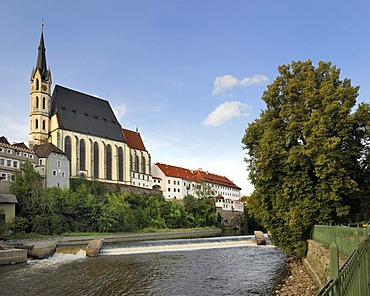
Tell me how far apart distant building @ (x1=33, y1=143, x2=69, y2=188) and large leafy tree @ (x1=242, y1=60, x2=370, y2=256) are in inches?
2043

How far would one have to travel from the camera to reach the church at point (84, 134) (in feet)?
263

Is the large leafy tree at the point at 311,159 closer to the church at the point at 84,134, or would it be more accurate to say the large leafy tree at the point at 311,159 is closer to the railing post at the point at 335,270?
the railing post at the point at 335,270

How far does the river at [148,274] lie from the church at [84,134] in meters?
49.4

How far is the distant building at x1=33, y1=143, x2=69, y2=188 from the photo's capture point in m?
68.1

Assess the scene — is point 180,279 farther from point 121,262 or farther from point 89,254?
point 89,254

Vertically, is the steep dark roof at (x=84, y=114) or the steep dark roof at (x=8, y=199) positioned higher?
the steep dark roof at (x=84, y=114)

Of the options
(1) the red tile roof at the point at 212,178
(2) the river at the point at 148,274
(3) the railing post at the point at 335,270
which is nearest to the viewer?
(3) the railing post at the point at 335,270

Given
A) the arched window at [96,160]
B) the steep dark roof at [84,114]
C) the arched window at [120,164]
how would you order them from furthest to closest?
the arched window at [120,164]
the arched window at [96,160]
the steep dark roof at [84,114]

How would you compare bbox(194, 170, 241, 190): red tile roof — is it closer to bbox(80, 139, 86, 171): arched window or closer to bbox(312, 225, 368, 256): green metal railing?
bbox(80, 139, 86, 171): arched window

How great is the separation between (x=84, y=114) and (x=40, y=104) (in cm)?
1119

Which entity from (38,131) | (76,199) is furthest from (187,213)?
(38,131)

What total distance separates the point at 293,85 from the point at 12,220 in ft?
134

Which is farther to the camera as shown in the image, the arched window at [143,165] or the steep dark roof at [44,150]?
the arched window at [143,165]

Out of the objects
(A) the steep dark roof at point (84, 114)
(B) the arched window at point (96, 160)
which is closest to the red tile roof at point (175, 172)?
(A) the steep dark roof at point (84, 114)
